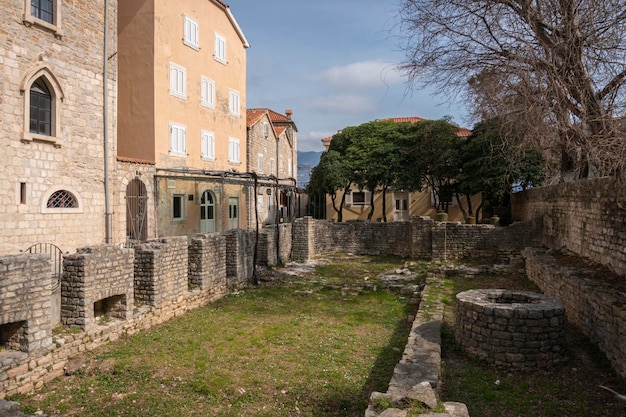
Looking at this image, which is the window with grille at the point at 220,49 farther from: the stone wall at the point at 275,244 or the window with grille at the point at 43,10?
the window with grille at the point at 43,10

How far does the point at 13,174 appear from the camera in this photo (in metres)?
11.8

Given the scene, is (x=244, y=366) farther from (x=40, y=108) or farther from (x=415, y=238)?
(x=415, y=238)

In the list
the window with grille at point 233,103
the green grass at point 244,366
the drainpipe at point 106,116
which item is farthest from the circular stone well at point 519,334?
the window with grille at point 233,103

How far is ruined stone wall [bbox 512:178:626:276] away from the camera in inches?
386

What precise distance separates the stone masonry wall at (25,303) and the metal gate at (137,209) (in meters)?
9.15

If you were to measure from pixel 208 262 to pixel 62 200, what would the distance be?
478cm

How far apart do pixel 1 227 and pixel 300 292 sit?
8.47m

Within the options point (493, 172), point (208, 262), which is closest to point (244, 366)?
point (208, 262)

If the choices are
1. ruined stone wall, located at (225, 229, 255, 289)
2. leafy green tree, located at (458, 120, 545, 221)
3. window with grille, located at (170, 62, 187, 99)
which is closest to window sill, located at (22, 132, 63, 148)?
ruined stone wall, located at (225, 229, 255, 289)

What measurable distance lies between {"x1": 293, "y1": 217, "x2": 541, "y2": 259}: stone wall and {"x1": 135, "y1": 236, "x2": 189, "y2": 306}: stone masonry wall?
10.9 m

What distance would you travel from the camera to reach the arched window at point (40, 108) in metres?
12.4

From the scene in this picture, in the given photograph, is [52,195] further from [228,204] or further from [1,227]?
[228,204]

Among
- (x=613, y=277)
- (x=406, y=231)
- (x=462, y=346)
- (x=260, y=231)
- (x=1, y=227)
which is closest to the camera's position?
(x=462, y=346)

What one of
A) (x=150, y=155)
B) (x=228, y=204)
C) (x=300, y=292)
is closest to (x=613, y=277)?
(x=300, y=292)
